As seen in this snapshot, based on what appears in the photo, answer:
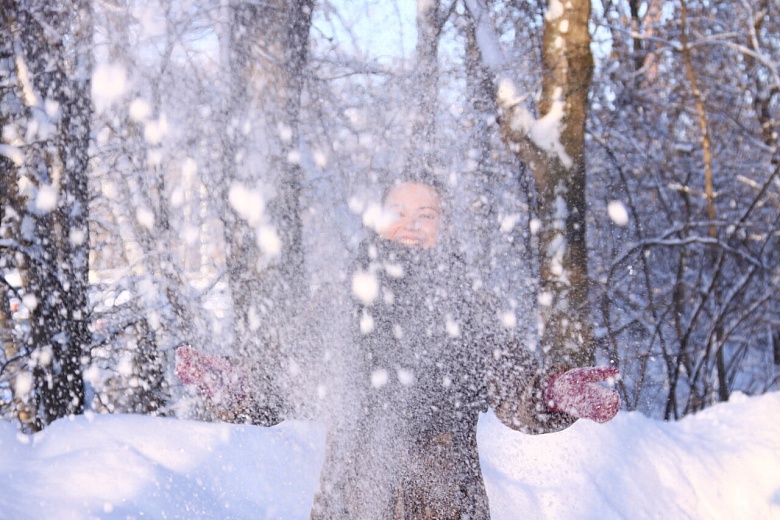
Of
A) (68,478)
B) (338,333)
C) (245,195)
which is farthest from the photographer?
(245,195)

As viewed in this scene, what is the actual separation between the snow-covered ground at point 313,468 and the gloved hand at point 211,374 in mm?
480

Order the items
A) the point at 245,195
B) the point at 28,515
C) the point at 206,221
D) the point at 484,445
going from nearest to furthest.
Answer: the point at 28,515
the point at 484,445
the point at 245,195
the point at 206,221

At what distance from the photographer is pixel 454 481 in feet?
6.54

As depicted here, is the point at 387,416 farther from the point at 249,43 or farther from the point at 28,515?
the point at 249,43

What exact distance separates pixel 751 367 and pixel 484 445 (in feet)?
19.8

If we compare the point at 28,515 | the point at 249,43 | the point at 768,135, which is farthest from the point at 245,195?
the point at 768,135

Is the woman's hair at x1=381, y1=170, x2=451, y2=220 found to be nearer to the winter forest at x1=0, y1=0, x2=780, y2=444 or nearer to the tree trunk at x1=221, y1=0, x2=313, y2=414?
the winter forest at x1=0, y1=0, x2=780, y2=444

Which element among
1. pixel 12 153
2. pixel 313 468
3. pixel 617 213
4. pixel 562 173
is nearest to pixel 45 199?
pixel 12 153

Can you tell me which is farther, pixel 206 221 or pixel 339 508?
pixel 206 221

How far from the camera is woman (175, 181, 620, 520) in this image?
1896 mm

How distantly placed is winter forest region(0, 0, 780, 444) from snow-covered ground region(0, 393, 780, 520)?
0.45 meters

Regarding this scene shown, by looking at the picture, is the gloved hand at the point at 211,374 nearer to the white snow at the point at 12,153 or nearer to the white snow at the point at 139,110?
the white snow at the point at 12,153

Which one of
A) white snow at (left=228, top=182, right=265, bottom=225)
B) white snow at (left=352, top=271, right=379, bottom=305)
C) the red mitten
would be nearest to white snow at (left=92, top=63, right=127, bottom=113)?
white snow at (left=228, top=182, right=265, bottom=225)

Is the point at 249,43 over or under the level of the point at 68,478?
over
